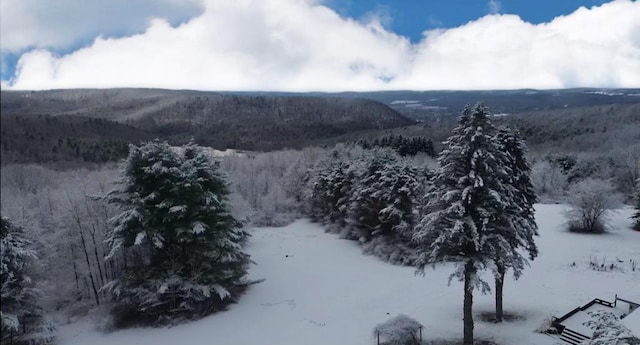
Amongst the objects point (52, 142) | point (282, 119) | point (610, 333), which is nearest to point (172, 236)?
point (52, 142)

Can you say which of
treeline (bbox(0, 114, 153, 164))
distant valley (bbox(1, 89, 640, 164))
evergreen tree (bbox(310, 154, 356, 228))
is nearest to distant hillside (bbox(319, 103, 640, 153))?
distant valley (bbox(1, 89, 640, 164))

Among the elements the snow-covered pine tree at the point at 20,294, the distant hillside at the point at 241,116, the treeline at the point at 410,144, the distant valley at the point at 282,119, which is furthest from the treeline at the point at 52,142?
the distant hillside at the point at 241,116

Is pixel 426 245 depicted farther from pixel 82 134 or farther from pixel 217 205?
pixel 82 134

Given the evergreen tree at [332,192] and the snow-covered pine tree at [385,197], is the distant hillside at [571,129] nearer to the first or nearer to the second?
the evergreen tree at [332,192]

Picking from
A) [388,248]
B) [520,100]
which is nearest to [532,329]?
[388,248]

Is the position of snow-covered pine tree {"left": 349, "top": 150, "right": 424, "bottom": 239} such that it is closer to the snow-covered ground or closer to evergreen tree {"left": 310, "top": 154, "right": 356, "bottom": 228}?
evergreen tree {"left": 310, "top": 154, "right": 356, "bottom": 228}

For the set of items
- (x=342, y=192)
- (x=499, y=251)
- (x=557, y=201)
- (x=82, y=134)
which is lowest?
(x=557, y=201)

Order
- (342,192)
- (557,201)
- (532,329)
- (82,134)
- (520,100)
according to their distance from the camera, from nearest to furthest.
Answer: (532,329)
(82,134)
(342,192)
(557,201)
(520,100)

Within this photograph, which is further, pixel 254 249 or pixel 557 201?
pixel 557 201
